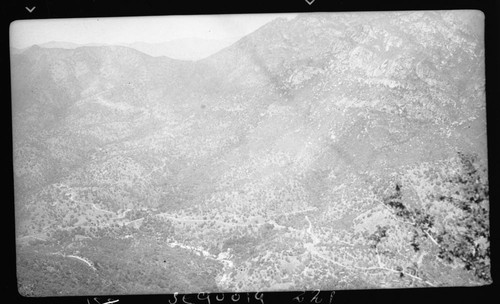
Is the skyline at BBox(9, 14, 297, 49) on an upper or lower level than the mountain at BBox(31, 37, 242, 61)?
upper

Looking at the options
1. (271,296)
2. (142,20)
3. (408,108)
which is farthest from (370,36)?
(271,296)

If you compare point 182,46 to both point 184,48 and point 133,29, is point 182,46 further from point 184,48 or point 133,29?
point 133,29

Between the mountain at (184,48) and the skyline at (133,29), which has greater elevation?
the skyline at (133,29)

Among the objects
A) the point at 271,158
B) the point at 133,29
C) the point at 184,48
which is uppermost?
the point at 133,29

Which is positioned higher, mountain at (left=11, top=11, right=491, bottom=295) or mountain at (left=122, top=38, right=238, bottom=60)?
mountain at (left=122, top=38, right=238, bottom=60)

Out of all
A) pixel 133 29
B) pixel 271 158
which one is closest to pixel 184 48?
pixel 133 29

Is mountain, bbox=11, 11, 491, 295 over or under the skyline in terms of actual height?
under

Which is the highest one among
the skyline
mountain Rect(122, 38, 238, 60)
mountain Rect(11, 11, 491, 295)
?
the skyline

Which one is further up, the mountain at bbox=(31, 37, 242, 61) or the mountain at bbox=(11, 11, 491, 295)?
the mountain at bbox=(31, 37, 242, 61)

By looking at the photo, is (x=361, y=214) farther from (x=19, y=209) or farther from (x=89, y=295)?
(x=19, y=209)
